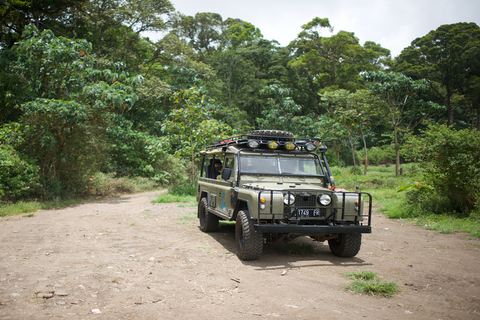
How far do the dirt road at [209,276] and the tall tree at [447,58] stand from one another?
26684mm

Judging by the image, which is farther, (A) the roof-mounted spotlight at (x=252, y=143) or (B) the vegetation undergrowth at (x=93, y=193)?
(B) the vegetation undergrowth at (x=93, y=193)

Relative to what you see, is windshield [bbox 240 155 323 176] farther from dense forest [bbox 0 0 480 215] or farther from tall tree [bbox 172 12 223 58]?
tall tree [bbox 172 12 223 58]

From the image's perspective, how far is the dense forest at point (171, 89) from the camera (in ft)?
45.0

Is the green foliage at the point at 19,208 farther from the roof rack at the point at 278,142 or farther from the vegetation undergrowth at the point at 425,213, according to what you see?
the vegetation undergrowth at the point at 425,213

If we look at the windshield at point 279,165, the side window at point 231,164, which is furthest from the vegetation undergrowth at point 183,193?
the windshield at point 279,165

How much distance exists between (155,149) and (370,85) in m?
15.3

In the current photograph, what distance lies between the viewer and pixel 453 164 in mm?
9516

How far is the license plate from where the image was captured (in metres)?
6.23

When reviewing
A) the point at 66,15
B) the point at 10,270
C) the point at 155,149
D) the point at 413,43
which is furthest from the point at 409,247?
the point at 413,43

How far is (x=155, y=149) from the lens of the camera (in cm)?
1797

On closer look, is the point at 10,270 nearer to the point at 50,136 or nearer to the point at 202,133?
the point at 50,136

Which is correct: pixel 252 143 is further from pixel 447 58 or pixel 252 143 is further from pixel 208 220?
pixel 447 58

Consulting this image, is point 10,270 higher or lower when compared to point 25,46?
lower

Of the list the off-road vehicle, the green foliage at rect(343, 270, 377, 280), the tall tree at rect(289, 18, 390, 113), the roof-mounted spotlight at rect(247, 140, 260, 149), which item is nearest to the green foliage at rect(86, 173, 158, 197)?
the off-road vehicle
